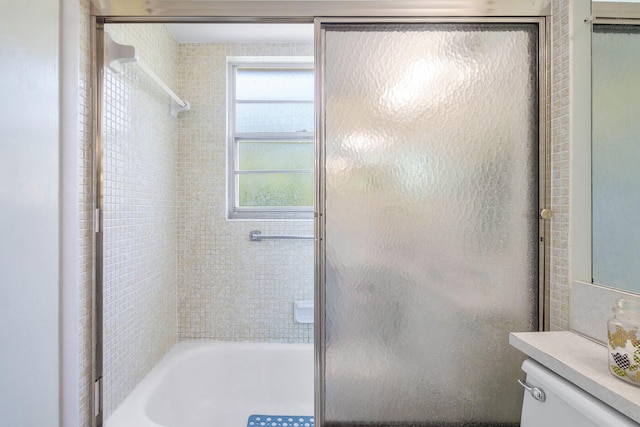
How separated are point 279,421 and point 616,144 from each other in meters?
2.06

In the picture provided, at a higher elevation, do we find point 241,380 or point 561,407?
point 561,407

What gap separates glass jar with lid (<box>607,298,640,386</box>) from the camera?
0.68 m

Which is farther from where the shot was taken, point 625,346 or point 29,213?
point 29,213

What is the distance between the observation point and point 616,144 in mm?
938

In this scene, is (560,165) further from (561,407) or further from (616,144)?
(561,407)

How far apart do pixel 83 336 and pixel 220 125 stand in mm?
1400

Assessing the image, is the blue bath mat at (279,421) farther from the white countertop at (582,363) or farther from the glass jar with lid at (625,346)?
the glass jar with lid at (625,346)

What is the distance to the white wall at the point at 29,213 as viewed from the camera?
0.81 meters

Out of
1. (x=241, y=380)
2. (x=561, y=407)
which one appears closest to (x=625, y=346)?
(x=561, y=407)

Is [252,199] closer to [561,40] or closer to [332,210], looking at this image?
[332,210]

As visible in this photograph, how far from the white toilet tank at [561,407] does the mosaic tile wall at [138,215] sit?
1525 millimetres

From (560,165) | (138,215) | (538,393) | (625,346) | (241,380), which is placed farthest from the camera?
(241,380)

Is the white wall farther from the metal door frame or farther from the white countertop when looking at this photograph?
the white countertop

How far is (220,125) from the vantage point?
6.76 feet
